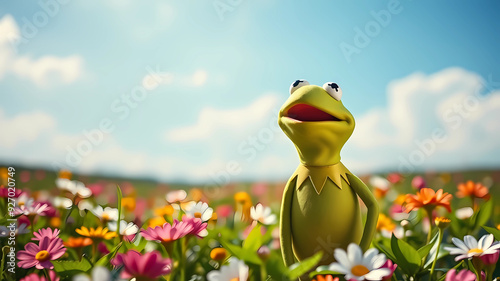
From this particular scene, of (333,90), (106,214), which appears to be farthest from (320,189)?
(106,214)

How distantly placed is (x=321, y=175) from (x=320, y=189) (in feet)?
0.14

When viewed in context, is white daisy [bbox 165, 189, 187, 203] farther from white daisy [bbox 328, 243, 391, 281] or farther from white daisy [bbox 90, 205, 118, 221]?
white daisy [bbox 328, 243, 391, 281]

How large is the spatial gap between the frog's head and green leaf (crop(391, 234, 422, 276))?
282 mm

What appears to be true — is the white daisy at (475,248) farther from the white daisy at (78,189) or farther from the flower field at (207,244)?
the white daisy at (78,189)

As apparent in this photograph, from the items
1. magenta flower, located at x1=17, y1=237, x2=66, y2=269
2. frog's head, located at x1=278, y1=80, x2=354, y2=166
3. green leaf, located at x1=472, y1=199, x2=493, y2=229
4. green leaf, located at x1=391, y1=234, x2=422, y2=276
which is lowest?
green leaf, located at x1=472, y1=199, x2=493, y2=229

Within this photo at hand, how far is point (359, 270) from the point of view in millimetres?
822

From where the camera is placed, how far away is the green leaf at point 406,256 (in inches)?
41.9

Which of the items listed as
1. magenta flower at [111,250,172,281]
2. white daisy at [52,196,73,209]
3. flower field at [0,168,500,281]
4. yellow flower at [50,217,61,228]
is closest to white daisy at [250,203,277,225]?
flower field at [0,168,500,281]

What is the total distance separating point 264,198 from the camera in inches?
115

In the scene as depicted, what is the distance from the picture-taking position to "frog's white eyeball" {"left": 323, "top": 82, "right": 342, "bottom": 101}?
1.18m

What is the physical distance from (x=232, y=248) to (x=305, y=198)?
0.31 m

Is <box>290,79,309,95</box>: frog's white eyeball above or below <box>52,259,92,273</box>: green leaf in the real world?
above

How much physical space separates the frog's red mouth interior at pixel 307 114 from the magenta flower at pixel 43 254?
0.72 m

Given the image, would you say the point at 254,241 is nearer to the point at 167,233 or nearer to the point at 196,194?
the point at 167,233
